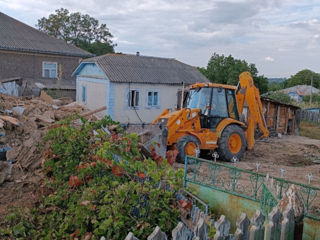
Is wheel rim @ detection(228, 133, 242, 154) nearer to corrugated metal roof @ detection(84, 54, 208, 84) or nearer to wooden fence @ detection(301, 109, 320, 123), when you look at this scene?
corrugated metal roof @ detection(84, 54, 208, 84)

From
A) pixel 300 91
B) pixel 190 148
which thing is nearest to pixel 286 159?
pixel 190 148

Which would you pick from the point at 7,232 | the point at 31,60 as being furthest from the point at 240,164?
the point at 31,60

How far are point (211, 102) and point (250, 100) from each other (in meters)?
1.57

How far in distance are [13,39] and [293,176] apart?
21834 millimetres

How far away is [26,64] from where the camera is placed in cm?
2502

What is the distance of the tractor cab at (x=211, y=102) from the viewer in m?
11.4

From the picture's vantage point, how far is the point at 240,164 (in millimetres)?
11359

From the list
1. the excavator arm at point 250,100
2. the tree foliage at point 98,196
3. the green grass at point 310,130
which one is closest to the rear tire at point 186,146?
the excavator arm at point 250,100

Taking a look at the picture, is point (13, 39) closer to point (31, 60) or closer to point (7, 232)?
point (31, 60)

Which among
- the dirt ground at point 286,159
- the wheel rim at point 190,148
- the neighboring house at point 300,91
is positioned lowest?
the dirt ground at point 286,159

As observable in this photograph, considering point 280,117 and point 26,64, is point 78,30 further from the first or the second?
point 280,117

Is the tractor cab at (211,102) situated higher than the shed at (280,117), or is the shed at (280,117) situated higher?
the tractor cab at (211,102)

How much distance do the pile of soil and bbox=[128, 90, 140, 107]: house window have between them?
762 cm

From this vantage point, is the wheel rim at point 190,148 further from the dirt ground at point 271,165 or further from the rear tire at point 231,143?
the rear tire at point 231,143
